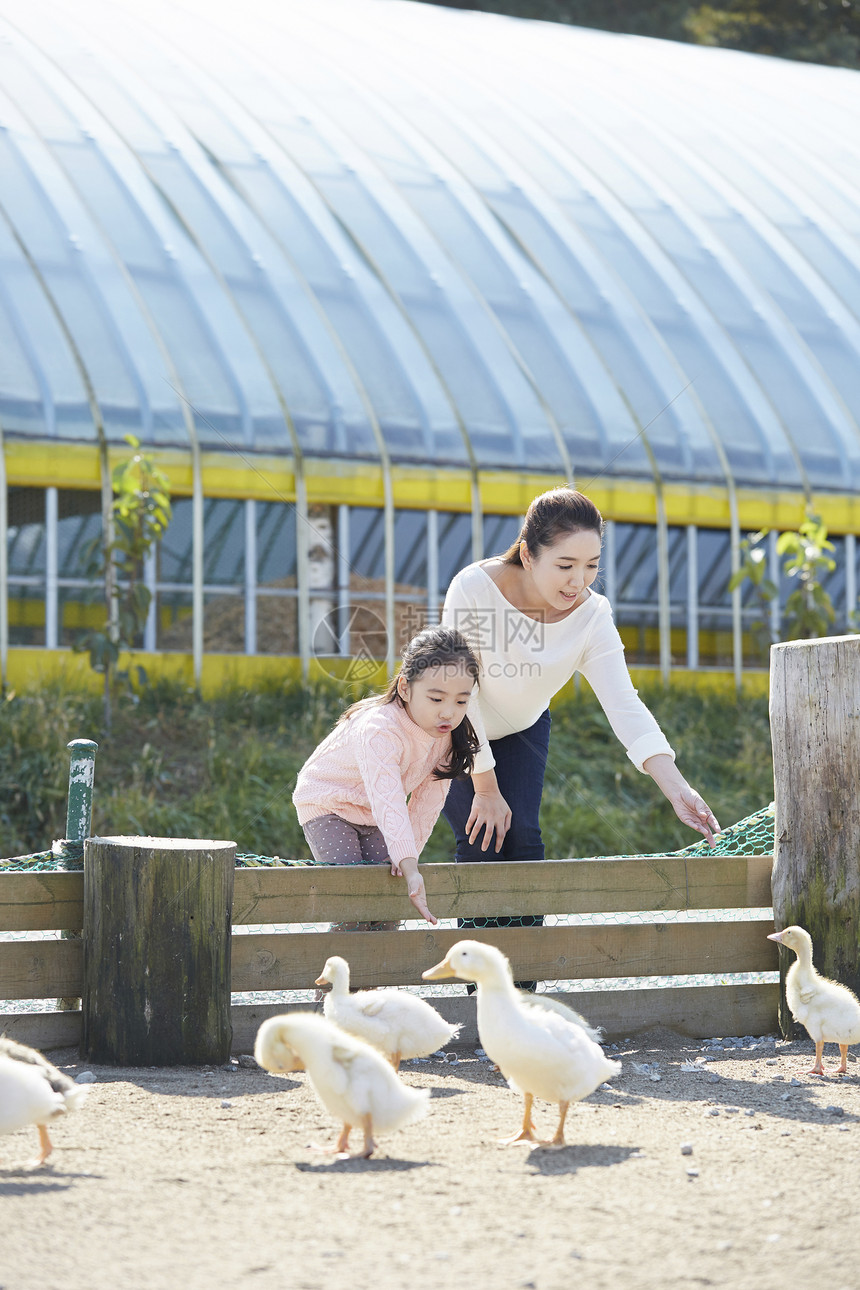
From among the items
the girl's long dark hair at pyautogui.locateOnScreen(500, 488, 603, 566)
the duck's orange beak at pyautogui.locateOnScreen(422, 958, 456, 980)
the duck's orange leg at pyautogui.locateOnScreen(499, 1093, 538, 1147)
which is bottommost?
the duck's orange leg at pyautogui.locateOnScreen(499, 1093, 538, 1147)

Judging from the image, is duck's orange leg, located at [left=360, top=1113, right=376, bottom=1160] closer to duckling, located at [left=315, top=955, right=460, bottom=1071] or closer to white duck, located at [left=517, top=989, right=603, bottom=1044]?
duckling, located at [left=315, top=955, right=460, bottom=1071]

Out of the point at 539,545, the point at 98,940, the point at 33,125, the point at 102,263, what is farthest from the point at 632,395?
the point at 98,940

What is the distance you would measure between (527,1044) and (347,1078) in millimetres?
452

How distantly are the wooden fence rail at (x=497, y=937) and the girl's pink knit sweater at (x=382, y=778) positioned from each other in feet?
0.69

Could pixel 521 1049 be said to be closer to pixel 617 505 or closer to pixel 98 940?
pixel 98 940

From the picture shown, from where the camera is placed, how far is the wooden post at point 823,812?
4.41m

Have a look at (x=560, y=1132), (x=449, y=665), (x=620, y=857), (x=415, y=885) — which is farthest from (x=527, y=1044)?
(x=620, y=857)

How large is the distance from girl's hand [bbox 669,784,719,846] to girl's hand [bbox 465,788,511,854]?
2.18 ft

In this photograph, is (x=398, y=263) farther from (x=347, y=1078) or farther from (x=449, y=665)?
(x=347, y=1078)

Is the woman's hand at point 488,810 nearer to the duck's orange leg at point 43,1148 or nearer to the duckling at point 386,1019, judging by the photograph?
the duckling at point 386,1019

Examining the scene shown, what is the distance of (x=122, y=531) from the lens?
9.90 metres

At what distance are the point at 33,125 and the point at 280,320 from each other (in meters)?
3.42

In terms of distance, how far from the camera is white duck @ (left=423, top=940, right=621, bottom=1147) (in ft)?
9.96

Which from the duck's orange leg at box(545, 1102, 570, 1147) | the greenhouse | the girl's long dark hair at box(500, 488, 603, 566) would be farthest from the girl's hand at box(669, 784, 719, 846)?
the greenhouse
